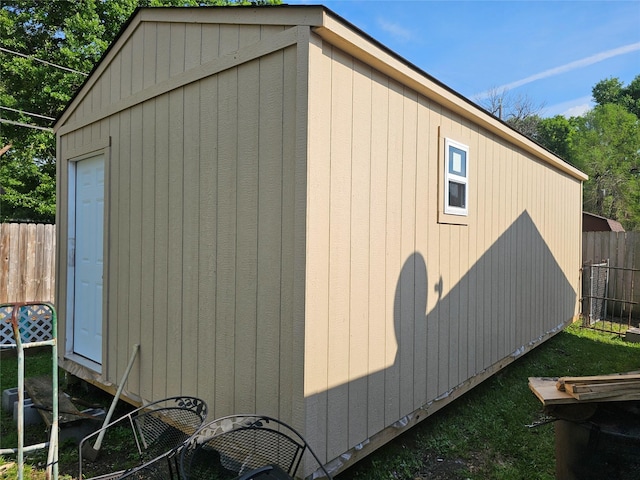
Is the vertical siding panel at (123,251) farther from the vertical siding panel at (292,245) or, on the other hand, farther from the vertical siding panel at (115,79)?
the vertical siding panel at (292,245)

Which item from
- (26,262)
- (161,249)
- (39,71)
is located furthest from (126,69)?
(39,71)

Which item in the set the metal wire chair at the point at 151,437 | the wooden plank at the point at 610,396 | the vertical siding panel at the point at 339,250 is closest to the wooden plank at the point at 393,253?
the vertical siding panel at the point at 339,250

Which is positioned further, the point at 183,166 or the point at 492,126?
the point at 492,126

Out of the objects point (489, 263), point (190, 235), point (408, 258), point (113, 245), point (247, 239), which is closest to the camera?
point (247, 239)

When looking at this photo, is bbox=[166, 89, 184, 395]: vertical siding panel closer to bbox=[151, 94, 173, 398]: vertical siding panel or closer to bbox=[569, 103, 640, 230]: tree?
bbox=[151, 94, 173, 398]: vertical siding panel

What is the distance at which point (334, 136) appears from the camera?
2.44 m

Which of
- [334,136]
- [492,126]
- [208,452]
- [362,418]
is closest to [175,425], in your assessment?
[208,452]

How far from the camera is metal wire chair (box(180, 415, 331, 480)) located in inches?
84.0

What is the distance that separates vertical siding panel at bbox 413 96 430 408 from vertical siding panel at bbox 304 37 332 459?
1.10 metres

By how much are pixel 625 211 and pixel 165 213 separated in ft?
75.8

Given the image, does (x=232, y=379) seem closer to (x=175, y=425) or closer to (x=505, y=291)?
(x=175, y=425)

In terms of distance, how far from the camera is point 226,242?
2711 mm

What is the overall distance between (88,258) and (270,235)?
8.69ft

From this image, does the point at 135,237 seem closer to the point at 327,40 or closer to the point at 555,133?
the point at 327,40
